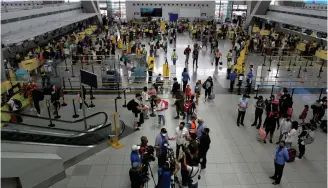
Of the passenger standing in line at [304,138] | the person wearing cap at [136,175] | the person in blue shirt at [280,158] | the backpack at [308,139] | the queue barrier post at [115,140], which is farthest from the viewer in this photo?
the queue barrier post at [115,140]

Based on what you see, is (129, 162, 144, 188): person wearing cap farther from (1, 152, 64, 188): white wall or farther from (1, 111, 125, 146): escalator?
(1, 111, 125, 146): escalator

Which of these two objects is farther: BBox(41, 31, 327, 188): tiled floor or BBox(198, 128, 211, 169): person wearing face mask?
BBox(41, 31, 327, 188): tiled floor

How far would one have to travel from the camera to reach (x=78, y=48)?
66.6ft

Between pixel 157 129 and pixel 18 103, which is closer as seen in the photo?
pixel 157 129

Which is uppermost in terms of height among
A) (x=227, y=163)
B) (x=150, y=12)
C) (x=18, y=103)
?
(x=150, y=12)

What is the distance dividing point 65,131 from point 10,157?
1676mm

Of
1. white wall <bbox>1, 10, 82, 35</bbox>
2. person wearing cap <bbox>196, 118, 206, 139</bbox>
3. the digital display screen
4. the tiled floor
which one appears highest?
the digital display screen

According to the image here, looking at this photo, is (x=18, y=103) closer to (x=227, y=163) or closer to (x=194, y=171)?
(x=194, y=171)

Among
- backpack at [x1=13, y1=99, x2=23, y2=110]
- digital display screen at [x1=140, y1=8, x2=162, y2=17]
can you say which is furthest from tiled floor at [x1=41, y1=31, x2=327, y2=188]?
digital display screen at [x1=140, y1=8, x2=162, y2=17]

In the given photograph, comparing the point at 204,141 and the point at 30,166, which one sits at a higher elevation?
the point at 204,141

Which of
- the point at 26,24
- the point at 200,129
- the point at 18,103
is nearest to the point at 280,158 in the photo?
the point at 200,129

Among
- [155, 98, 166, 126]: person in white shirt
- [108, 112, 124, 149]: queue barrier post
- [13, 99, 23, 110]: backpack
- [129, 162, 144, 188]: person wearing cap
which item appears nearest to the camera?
[129, 162, 144, 188]: person wearing cap

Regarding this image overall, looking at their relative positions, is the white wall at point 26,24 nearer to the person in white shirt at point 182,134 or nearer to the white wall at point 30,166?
the white wall at point 30,166

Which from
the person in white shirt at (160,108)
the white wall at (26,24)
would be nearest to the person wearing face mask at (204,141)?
the person in white shirt at (160,108)
